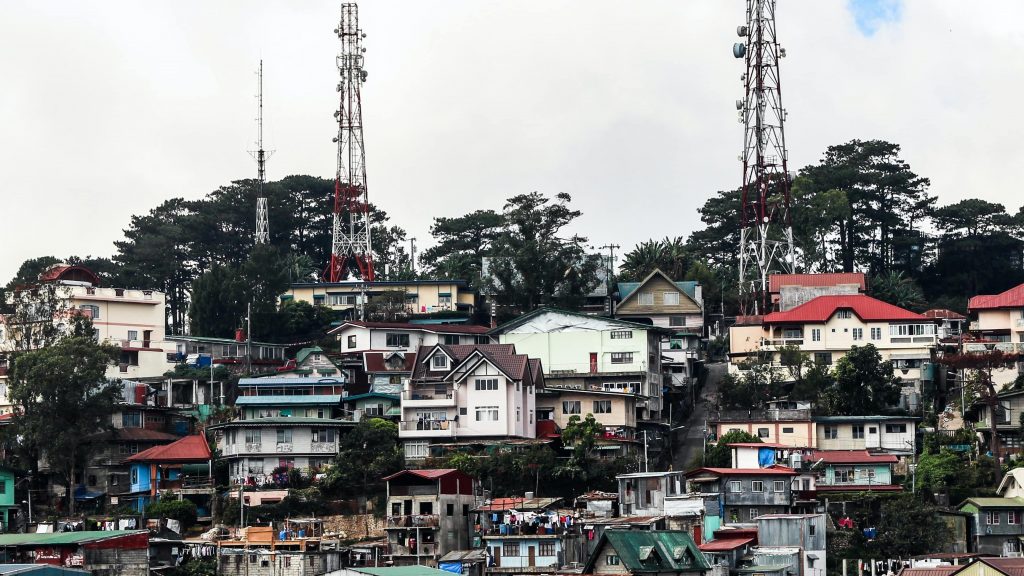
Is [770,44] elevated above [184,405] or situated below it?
above

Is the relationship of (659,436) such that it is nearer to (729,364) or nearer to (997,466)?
(729,364)

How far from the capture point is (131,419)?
76250mm

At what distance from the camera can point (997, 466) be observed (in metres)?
67.5

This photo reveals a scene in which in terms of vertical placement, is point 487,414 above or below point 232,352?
below

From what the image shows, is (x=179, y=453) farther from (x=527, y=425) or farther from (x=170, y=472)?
(x=527, y=425)

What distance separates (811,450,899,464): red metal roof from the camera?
69000 mm

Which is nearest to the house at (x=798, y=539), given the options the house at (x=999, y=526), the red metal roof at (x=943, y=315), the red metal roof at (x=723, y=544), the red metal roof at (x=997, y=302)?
the red metal roof at (x=723, y=544)

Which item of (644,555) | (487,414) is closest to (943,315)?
(487,414)

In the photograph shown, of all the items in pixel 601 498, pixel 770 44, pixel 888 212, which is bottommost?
pixel 601 498

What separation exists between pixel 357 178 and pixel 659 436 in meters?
27.7

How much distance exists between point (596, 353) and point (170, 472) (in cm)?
2083

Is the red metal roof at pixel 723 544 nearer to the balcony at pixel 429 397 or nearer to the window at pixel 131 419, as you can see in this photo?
the balcony at pixel 429 397

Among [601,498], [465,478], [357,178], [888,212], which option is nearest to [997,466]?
[601,498]

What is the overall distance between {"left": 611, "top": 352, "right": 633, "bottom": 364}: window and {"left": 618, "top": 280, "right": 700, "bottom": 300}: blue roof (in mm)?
11744
